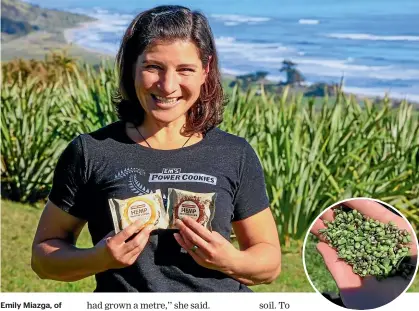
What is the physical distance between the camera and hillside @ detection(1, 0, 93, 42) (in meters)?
5.09

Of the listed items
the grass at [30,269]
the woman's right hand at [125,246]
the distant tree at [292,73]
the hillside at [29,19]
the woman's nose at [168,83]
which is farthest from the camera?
the hillside at [29,19]

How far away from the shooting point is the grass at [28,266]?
4.34 m

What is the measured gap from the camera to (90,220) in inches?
79.9

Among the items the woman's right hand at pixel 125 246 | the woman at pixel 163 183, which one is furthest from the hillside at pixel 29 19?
the woman's right hand at pixel 125 246

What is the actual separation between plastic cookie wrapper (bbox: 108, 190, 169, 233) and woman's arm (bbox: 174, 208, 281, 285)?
2.4 inches

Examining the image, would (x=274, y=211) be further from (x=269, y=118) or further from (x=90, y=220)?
(x=90, y=220)

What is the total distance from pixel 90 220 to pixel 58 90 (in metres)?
4.60

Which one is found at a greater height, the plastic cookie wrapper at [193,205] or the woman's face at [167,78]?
the woman's face at [167,78]

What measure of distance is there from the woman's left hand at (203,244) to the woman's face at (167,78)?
11.0 inches

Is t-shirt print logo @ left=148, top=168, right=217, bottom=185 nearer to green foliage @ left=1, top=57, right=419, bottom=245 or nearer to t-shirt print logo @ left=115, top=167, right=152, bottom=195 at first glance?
t-shirt print logo @ left=115, top=167, right=152, bottom=195

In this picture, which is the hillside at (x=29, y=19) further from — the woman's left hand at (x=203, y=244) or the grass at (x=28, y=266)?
the woman's left hand at (x=203, y=244)

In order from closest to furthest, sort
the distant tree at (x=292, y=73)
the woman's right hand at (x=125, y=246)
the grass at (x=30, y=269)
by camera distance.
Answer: the woman's right hand at (x=125, y=246)
the grass at (x=30, y=269)
the distant tree at (x=292, y=73)

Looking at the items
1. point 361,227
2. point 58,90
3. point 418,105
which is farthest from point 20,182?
point 361,227

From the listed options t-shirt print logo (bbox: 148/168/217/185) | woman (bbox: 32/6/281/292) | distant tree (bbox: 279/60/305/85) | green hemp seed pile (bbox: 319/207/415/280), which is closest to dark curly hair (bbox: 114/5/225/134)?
woman (bbox: 32/6/281/292)
